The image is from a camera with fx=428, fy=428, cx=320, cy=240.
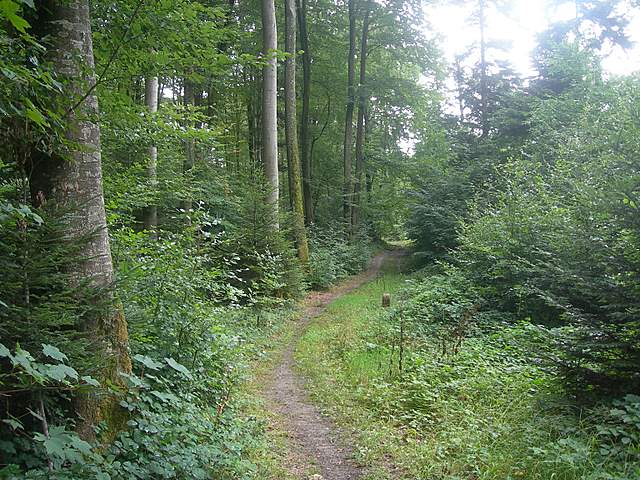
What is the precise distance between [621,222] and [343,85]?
21075 mm

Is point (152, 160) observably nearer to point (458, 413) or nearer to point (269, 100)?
point (269, 100)

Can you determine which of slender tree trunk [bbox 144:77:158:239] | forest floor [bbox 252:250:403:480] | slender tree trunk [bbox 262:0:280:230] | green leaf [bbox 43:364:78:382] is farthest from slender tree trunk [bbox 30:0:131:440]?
slender tree trunk [bbox 262:0:280:230]

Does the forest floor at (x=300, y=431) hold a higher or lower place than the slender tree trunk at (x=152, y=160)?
lower

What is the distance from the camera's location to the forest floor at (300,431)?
4.14 metres

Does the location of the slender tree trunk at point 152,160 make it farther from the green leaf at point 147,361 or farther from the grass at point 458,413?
the green leaf at point 147,361

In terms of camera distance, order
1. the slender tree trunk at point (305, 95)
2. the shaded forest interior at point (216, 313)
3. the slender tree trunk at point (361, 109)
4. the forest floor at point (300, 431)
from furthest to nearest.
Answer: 1. the slender tree trunk at point (361, 109)
2. the slender tree trunk at point (305, 95)
3. the forest floor at point (300, 431)
4. the shaded forest interior at point (216, 313)

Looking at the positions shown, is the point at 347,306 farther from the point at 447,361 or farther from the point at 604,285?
the point at 604,285

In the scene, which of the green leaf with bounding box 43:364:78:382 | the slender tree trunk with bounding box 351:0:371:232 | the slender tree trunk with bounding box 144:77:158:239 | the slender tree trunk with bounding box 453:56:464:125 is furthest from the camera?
the slender tree trunk with bounding box 453:56:464:125

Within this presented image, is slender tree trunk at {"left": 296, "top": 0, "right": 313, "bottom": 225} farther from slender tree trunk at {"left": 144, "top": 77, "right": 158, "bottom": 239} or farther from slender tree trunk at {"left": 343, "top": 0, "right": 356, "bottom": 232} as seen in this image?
slender tree trunk at {"left": 144, "top": 77, "right": 158, "bottom": 239}

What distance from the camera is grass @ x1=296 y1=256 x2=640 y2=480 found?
3669 millimetres

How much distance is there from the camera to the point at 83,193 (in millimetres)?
3387

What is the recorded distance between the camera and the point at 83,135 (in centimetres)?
343

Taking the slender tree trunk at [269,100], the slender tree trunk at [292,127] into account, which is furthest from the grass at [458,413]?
the slender tree trunk at [292,127]

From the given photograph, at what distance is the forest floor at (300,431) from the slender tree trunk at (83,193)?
182 cm
